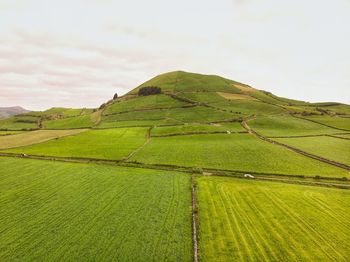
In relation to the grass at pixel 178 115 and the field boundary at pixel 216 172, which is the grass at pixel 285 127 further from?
the field boundary at pixel 216 172

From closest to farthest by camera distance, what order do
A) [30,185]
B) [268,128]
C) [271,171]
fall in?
[30,185]
[271,171]
[268,128]

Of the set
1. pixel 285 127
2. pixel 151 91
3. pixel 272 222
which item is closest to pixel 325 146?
pixel 285 127

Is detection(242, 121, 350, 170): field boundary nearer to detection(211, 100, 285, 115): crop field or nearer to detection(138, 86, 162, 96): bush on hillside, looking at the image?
detection(211, 100, 285, 115): crop field

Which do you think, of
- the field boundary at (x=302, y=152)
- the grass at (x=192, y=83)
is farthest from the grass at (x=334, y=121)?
the grass at (x=192, y=83)

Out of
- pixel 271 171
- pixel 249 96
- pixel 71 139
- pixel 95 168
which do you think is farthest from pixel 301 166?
pixel 249 96

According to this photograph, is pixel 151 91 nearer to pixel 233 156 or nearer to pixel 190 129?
pixel 190 129

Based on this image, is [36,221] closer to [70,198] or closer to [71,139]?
[70,198]
